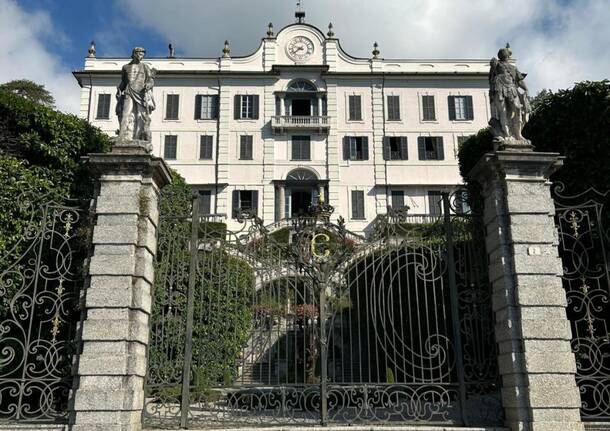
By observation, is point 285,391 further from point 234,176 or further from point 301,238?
point 234,176

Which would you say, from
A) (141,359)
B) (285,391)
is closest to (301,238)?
(285,391)

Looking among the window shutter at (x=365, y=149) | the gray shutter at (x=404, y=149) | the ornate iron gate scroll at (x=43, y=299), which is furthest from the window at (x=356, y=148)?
the ornate iron gate scroll at (x=43, y=299)

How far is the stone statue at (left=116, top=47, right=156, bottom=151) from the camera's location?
852 centimetres

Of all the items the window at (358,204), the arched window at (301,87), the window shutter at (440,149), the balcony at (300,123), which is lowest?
the window at (358,204)

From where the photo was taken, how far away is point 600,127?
1020 cm

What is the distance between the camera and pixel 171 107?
33000 mm

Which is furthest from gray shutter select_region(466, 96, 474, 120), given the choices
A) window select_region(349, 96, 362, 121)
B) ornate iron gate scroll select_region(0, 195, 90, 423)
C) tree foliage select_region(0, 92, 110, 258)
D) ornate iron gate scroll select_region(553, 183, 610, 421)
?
ornate iron gate scroll select_region(0, 195, 90, 423)

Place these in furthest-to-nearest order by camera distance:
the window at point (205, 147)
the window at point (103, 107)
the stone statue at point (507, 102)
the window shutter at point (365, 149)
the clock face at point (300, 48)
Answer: the clock face at point (300, 48) < the window shutter at point (365, 149) < the window at point (205, 147) < the window at point (103, 107) < the stone statue at point (507, 102)

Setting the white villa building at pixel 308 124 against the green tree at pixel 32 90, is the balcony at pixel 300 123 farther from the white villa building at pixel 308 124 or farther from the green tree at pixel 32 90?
the green tree at pixel 32 90

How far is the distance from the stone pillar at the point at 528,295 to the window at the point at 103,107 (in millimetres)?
28284

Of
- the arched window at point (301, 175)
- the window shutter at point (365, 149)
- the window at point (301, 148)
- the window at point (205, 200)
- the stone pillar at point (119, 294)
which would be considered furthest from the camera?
the window at point (301, 148)

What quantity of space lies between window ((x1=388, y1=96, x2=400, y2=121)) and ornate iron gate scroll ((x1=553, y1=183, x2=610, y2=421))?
2328 cm

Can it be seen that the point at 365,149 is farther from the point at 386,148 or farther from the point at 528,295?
the point at 528,295

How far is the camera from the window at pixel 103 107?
106 feet
